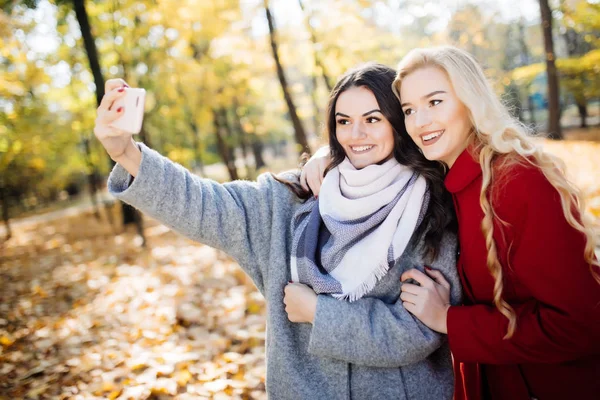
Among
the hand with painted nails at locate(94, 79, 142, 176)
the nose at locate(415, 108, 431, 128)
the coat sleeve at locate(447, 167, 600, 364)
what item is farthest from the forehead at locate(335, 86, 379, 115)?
the hand with painted nails at locate(94, 79, 142, 176)

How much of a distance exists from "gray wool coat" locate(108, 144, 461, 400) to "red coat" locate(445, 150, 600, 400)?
0.57ft

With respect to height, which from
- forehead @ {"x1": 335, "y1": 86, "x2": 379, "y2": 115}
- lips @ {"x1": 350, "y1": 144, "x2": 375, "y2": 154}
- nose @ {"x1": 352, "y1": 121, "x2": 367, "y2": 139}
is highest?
forehead @ {"x1": 335, "y1": 86, "x2": 379, "y2": 115}

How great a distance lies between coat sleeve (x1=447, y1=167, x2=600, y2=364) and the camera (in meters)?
1.27

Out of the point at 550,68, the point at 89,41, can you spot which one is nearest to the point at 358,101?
the point at 89,41

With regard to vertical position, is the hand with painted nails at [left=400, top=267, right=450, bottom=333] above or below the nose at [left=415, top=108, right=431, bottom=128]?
below

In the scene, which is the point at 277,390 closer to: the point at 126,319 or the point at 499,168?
the point at 499,168

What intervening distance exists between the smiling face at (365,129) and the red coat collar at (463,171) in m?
0.39

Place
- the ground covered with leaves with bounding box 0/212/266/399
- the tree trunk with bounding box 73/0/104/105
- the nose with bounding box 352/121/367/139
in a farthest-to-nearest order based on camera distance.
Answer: the tree trunk with bounding box 73/0/104/105 < the ground covered with leaves with bounding box 0/212/266/399 < the nose with bounding box 352/121/367/139

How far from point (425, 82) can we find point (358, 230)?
0.73m

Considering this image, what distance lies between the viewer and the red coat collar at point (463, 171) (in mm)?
1571

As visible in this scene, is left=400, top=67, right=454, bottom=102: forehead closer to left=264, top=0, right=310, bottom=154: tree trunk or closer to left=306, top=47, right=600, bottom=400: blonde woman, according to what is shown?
left=306, top=47, right=600, bottom=400: blonde woman

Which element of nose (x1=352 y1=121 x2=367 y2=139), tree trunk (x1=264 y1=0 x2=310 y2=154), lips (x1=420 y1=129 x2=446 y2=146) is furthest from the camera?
tree trunk (x1=264 y1=0 x2=310 y2=154)

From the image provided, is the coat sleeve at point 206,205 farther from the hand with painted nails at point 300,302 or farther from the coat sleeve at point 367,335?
the coat sleeve at point 367,335

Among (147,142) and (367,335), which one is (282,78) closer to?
(147,142)
